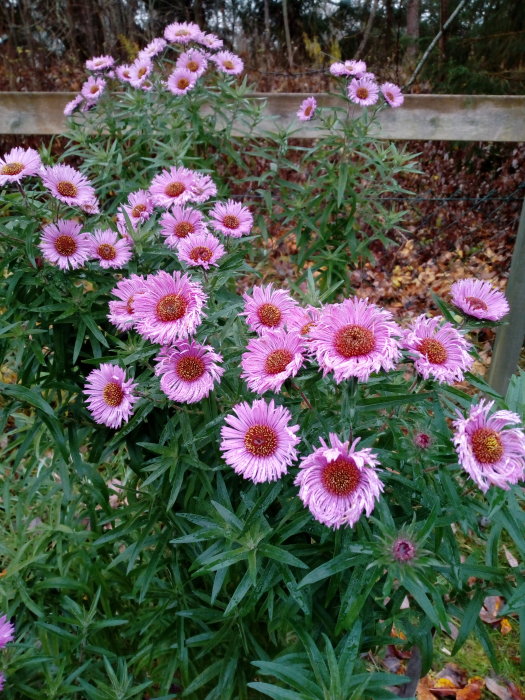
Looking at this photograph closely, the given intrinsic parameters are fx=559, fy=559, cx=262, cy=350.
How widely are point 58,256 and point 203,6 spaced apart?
984 cm

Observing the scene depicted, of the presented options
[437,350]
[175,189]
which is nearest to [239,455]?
[437,350]

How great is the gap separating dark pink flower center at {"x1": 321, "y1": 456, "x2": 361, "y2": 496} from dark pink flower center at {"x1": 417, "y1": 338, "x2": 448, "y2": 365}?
0.23m

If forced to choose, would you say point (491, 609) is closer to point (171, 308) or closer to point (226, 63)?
point (171, 308)

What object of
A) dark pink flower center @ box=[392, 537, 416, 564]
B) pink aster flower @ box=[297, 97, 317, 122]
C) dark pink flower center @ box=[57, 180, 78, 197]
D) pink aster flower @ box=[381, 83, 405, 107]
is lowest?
dark pink flower center @ box=[392, 537, 416, 564]

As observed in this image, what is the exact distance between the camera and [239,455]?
93cm

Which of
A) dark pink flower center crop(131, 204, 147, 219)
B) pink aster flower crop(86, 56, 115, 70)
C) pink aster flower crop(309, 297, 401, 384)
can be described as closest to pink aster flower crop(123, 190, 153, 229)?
dark pink flower center crop(131, 204, 147, 219)

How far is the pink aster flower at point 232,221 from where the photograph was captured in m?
1.41

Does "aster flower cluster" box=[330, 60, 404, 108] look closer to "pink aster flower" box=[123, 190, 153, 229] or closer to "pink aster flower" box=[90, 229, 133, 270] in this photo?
"pink aster flower" box=[123, 190, 153, 229]

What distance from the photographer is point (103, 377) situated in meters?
1.12

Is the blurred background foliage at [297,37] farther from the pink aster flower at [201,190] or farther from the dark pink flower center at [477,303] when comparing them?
the dark pink flower center at [477,303]

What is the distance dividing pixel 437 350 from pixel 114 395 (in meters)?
0.61

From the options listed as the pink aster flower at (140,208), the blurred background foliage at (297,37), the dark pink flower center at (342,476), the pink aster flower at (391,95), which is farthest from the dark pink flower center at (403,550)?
the blurred background foliage at (297,37)

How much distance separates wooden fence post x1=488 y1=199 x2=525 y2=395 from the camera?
2438 mm

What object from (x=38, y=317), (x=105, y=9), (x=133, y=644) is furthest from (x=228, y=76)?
(x=105, y=9)
